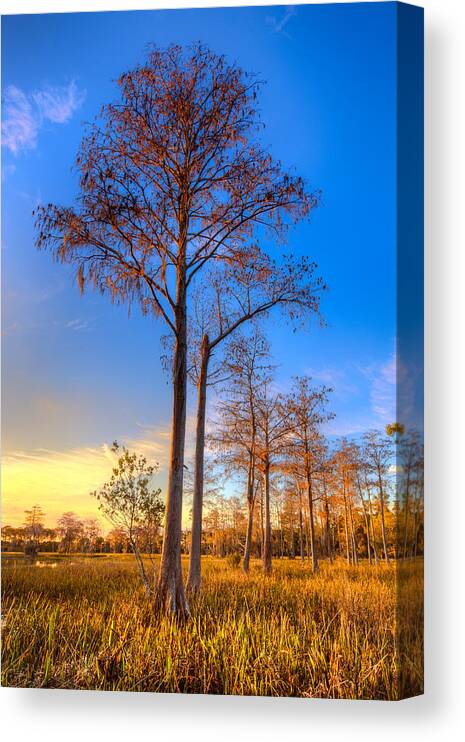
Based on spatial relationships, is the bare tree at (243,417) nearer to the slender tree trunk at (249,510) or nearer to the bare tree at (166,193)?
the slender tree trunk at (249,510)

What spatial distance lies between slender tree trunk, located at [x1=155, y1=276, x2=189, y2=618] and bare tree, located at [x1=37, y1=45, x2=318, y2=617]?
0.02 meters

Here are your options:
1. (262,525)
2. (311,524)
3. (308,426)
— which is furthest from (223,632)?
(308,426)

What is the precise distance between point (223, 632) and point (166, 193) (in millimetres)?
3593

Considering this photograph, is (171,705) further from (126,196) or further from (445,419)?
(126,196)

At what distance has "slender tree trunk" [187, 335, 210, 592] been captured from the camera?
7.07 metres

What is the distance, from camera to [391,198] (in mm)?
6613

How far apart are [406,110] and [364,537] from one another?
324 centimetres

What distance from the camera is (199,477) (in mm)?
7121

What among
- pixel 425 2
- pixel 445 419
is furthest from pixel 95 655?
pixel 425 2

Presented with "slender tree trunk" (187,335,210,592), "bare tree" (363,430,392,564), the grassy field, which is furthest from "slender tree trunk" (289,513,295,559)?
"bare tree" (363,430,392,564)

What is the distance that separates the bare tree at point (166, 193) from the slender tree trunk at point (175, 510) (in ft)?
0.08

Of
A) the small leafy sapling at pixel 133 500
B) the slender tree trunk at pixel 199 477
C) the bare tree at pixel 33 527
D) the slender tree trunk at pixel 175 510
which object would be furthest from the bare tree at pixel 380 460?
the bare tree at pixel 33 527

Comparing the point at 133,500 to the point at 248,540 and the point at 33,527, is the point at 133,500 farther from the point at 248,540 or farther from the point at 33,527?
the point at 248,540

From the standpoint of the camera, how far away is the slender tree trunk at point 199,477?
7074 mm
